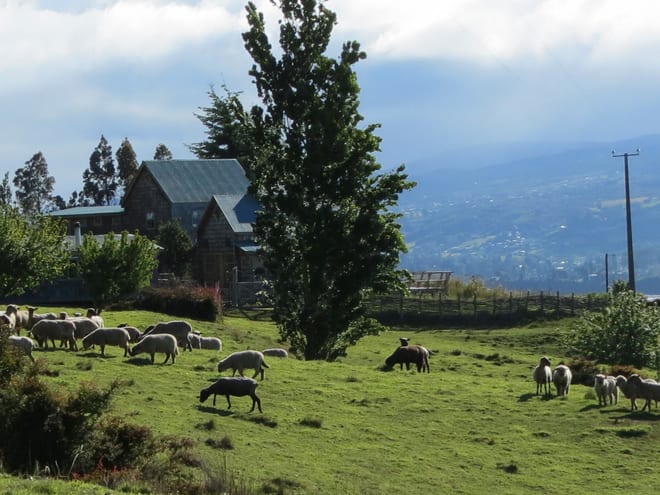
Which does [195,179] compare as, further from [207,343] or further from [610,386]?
[610,386]

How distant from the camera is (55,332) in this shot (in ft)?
127

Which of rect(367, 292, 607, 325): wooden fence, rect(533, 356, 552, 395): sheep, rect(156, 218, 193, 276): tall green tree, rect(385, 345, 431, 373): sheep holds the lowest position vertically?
rect(533, 356, 552, 395): sheep

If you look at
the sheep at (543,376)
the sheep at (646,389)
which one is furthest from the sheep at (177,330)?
the sheep at (646,389)

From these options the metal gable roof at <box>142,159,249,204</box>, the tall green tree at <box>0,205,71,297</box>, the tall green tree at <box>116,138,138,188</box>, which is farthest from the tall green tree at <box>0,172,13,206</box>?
the tall green tree at <box>116,138,138,188</box>

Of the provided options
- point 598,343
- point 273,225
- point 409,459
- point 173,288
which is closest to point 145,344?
point 409,459

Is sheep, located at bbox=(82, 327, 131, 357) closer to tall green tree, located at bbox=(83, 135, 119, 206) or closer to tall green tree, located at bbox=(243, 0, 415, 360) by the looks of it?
tall green tree, located at bbox=(243, 0, 415, 360)

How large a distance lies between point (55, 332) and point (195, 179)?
69.8m

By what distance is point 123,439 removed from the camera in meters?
24.3

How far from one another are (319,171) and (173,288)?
19.6 meters

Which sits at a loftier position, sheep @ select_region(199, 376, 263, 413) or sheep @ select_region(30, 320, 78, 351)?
sheep @ select_region(30, 320, 78, 351)

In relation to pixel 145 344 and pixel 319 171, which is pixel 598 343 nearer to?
pixel 319 171

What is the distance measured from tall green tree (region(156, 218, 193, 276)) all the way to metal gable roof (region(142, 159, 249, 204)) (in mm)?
8884

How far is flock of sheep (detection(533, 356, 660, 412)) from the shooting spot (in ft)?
122

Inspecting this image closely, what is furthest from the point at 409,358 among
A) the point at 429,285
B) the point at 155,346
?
the point at 429,285
